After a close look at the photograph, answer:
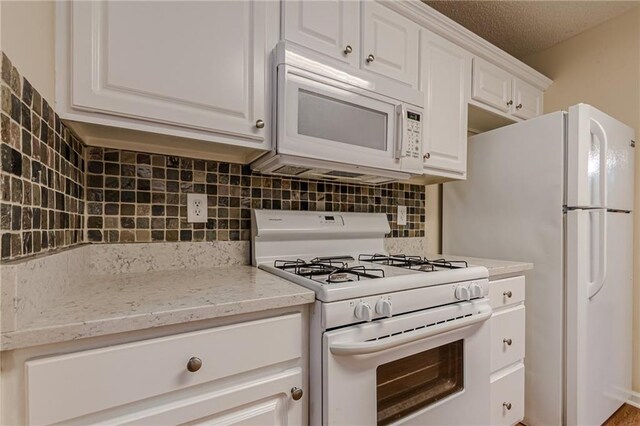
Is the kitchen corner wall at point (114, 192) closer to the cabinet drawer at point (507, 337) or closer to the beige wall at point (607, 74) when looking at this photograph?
the cabinet drawer at point (507, 337)

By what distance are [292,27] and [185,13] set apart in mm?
381

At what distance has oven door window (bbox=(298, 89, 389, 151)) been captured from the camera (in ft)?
4.03

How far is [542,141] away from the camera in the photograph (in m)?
1.67

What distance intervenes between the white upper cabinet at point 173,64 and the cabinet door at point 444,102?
0.84 m

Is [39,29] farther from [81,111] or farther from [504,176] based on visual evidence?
[504,176]


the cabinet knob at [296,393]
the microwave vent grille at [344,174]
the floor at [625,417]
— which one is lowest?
the floor at [625,417]

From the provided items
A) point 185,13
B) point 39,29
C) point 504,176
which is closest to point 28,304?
point 39,29

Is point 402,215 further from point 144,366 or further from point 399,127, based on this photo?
point 144,366

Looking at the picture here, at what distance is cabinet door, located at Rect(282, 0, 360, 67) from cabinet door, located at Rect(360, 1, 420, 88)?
0.05 metres

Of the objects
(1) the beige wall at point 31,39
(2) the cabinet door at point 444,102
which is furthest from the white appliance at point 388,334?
(1) the beige wall at point 31,39

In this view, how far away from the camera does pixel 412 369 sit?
1.15 m

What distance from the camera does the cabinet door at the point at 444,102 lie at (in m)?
1.62

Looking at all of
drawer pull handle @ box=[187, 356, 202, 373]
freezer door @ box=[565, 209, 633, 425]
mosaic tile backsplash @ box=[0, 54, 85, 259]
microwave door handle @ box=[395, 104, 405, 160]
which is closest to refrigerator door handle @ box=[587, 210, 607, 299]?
freezer door @ box=[565, 209, 633, 425]

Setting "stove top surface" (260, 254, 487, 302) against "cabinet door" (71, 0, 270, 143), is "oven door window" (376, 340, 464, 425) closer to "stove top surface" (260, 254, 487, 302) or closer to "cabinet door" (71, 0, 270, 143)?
"stove top surface" (260, 254, 487, 302)
